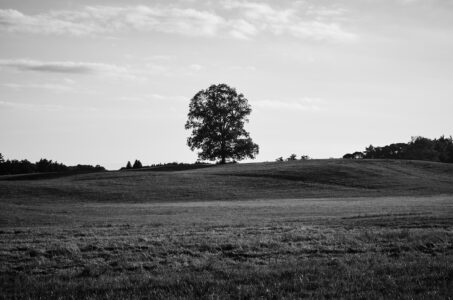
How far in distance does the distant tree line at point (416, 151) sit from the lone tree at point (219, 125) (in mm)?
56913

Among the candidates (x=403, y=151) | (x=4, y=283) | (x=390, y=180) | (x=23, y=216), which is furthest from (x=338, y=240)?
(x=403, y=151)

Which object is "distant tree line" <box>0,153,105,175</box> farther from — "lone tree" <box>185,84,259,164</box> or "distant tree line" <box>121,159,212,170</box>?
"lone tree" <box>185,84,259,164</box>

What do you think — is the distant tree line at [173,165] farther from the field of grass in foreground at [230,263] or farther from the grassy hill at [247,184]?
the field of grass in foreground at [230,263]

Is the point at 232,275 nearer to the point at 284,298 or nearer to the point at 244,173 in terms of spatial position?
the point at 284,298

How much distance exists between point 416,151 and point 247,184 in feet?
285

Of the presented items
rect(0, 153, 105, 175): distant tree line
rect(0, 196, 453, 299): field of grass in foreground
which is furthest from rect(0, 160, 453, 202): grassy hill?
rect(0, 153, 105, 175): distant tree line

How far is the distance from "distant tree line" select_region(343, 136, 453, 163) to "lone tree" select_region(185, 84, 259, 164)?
56.9m

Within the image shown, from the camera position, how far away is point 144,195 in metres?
51.0

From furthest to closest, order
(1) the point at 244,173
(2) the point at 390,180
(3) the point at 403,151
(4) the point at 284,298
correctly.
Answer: (3) the point at 403,151 → (1) the point at 244,173 → (2) the point at 390,180 → (4) the point at 284,298

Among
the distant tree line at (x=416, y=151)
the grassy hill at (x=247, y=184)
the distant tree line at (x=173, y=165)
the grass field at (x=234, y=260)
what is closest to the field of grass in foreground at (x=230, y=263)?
the grass field at (x=234, y=260)

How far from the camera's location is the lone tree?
283ft

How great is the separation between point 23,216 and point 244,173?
136 feet

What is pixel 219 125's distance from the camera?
86.4 meters

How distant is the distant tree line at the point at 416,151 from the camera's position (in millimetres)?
124012
